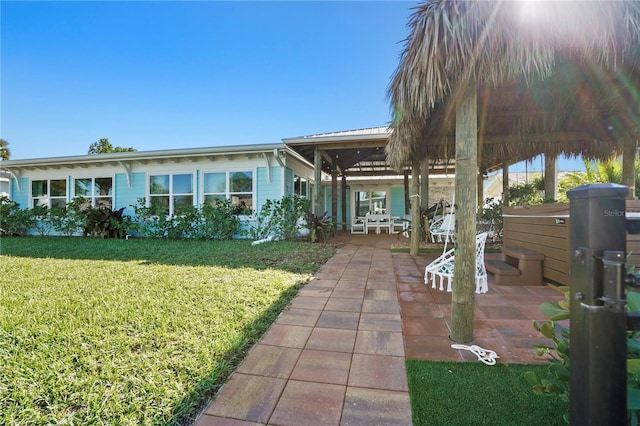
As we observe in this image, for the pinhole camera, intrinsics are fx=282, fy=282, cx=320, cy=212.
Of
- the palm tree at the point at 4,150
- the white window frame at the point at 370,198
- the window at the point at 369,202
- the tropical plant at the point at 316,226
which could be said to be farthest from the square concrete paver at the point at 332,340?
the palm tree at the point at 4,150

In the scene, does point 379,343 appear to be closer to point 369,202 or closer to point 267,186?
point 267,186

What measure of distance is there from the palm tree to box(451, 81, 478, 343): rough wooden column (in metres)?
30.1

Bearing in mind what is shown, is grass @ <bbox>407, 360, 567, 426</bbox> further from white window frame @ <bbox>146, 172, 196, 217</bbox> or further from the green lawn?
white window frame @ <bbox>146, 172, 196, 217</bbox>

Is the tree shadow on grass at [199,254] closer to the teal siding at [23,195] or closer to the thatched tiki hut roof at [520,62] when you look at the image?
the thatched tiki hut roof at [520,62]

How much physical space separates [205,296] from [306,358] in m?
1.76

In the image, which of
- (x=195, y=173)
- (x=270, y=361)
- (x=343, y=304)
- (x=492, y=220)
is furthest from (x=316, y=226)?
(x=270, y=361)

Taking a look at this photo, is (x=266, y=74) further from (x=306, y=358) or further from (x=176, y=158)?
(x=306, y=358)

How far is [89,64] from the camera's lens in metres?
8.93

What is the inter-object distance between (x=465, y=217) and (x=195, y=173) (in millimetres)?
8929

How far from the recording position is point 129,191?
9.89 metres

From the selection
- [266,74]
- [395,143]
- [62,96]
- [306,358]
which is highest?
[266,74]

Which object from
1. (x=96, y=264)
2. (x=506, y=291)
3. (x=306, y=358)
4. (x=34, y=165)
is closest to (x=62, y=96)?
(x=34, y=165)

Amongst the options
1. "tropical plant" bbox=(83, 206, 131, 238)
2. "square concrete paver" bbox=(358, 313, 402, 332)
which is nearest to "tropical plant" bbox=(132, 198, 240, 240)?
"tropical plant" bbox=(83, 206, 131, 238)

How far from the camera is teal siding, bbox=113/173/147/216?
980 cm
